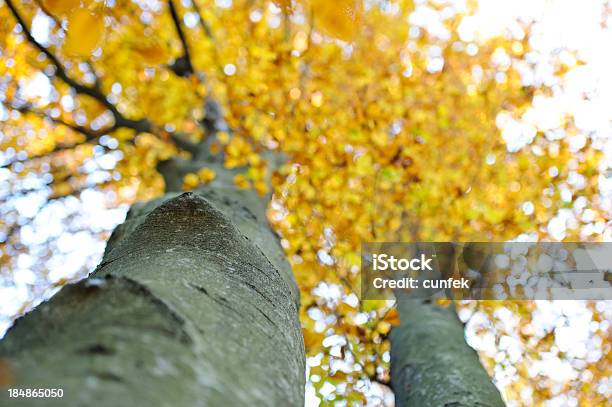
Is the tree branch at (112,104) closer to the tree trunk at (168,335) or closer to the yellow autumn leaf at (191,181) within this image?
the yellow autumn leaf at (191,181)

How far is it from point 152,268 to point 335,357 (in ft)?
11.7

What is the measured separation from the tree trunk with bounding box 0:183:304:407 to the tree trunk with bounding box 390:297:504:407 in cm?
140

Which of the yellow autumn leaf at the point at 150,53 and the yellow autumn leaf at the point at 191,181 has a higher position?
the yellow autumn leaf at the point at 191,181

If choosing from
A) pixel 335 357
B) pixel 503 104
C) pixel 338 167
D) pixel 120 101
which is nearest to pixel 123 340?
pixel 335 357

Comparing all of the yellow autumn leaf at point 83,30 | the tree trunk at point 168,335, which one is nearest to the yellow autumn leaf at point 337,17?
the yellow autumn leaf at point 83,30

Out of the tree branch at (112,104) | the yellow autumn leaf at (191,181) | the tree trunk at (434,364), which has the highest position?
the tree branch at (112,104)

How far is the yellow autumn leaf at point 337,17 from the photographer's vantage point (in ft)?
2.84

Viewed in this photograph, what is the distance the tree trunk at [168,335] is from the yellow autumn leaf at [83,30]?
1.66ft

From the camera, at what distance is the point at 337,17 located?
2.84 feet

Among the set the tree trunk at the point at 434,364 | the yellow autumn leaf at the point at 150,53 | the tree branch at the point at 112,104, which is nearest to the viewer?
the yellow autumn leaf at the point at 150,53

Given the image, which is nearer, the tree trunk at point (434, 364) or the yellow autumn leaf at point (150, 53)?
the yellow autumn leaf at point (150, 53)

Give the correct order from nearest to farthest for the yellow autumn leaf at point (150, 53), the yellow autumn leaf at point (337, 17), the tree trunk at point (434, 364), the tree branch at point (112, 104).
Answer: the yellow autumn leaf at point (337, 17), the yellow autumn leaf at point (150, 53), the tree trunk at point (434, 364), the tree branch at point (112, 104)

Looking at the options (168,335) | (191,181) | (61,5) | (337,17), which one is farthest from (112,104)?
(168,335)

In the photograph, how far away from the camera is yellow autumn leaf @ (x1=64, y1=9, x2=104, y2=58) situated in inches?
37.7
